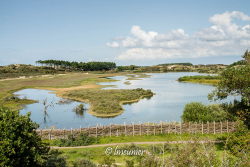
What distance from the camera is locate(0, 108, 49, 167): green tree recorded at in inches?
546

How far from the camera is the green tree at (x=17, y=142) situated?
45.5 ft

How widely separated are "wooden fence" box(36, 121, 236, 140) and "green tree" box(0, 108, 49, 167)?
18.7 metres

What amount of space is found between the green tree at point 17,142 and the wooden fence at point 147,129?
18678mm

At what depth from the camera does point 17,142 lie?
14305 millimetres

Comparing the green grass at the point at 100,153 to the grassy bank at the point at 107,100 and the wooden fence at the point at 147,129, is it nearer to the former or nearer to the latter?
the wooden fence at the point at 147,129

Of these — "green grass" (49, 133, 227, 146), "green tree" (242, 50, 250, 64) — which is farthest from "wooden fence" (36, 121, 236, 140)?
"green tree" (242, 50, 250, 64)

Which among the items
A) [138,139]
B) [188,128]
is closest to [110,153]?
[138,139]

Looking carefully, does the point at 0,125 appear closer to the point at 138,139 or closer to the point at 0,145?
the point at 0,145

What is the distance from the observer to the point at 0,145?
14.0 meters

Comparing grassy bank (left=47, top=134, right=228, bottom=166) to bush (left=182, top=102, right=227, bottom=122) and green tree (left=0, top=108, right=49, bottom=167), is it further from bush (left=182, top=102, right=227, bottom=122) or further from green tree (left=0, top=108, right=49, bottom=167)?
green tree (left=0, top=108, right=49, bottom=167)

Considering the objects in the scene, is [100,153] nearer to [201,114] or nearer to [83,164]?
[83,164]

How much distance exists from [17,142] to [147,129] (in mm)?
23099

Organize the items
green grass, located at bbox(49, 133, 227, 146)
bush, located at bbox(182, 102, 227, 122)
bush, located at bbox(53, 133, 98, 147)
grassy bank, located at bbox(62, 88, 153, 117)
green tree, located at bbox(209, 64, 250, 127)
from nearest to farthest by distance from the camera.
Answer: green tree, located at bbox(209, 64, 250, 127) → bush, located at bbox(53, 133, 98, 147) → green grass, located at bbox(49, 133, 227, 146) → bush, located at bbox(182, 102, 227, 122) → grassy bank, located at bbox(62, 88, 153, 117)

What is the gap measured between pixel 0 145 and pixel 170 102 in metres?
56.0
